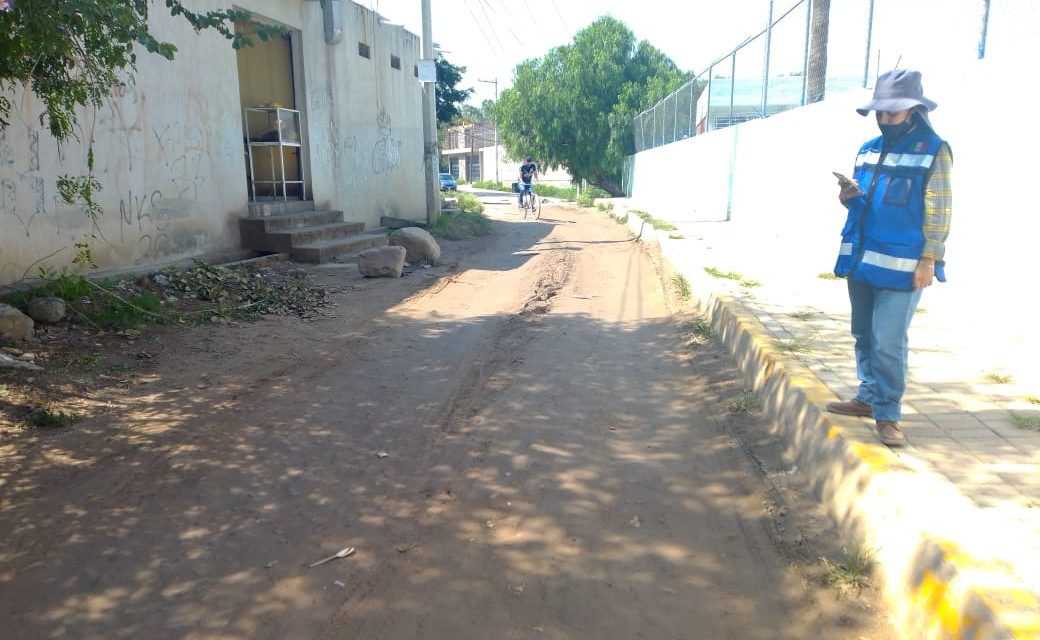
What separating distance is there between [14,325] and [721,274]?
22.5 ft

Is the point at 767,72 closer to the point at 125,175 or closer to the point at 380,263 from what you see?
the point at 380,263

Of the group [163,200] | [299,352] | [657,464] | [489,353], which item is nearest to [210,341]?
[299,352]

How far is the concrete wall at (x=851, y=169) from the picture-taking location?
5.79m

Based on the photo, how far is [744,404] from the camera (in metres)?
4.81

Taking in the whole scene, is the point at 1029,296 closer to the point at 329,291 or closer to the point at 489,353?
the point at 489,353

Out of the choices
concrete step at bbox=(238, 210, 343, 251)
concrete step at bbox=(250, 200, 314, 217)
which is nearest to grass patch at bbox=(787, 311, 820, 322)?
concrete step at bbox=(238, 210, 343, 251)

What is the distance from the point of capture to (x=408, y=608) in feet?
8.95

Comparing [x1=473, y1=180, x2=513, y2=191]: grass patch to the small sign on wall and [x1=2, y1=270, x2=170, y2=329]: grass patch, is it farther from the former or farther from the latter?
[x1=2, y1=270, x2=170, y2=329]: grass patch

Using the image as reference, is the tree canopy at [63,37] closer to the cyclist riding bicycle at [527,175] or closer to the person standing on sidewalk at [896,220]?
the person standing on sidewalk at [896,220]

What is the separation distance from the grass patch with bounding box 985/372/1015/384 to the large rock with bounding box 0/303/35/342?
6856mm

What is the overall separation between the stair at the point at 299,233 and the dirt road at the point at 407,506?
4544 millimetres

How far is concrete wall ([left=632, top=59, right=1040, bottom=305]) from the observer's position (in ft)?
19.0

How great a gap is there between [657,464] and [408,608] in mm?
1765

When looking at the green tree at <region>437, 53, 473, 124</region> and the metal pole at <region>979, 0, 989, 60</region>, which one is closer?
the metal pole at <region>979, 0, 989, 60</region>
